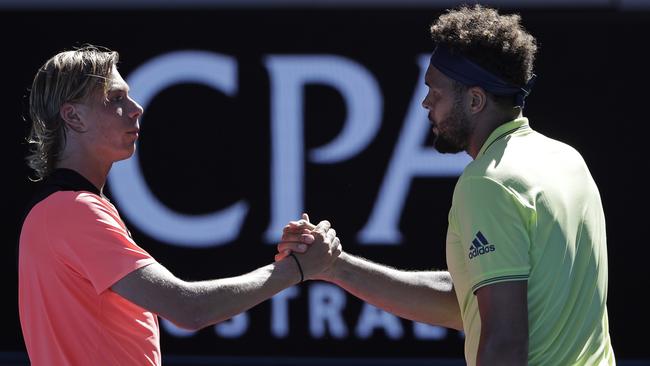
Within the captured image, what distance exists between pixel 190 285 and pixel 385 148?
286 centimetres

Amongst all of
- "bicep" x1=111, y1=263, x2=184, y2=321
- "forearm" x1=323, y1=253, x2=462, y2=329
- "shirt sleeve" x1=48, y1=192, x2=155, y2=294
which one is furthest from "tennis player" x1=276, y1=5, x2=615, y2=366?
"shirt sleeve" x1=48, y1=192, x2=155, y2=294

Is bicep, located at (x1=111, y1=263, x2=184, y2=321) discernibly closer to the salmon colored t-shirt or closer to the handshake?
the salmon colored t-shirt

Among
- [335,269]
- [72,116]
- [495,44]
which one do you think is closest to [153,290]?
[72,116]

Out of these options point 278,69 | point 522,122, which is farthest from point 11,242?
point 522,122

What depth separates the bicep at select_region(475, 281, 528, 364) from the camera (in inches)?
104

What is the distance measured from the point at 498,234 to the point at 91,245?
39.9 inches

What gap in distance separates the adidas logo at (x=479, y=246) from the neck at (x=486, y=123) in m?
0.36

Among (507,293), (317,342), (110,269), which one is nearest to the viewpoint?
(507,293)

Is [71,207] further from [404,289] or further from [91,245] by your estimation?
[404,289]

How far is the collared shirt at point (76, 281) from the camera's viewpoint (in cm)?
287

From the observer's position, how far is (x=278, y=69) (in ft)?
19.0

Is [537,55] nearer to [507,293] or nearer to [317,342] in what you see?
[317,342]

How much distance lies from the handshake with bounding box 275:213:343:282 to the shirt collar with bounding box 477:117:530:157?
28.4 inches

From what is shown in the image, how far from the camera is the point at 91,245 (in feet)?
9.41
